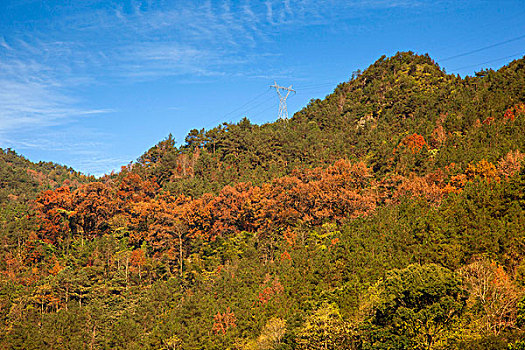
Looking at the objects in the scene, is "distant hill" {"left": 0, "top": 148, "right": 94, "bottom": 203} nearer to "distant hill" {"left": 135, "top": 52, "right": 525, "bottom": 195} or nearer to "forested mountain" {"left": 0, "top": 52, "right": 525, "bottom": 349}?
"forested mountain" {"left": 0, "top": 52, "right": 525, "bottom": 349}

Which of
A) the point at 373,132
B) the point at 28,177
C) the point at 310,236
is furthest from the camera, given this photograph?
the point at 28,177

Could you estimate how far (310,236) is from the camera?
204 feet

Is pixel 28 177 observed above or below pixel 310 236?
above

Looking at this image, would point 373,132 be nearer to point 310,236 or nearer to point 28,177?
point 310,236

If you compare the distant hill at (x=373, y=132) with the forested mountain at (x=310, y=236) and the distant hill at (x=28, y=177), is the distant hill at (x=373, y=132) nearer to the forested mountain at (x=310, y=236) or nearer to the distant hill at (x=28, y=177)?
the forested mountain at (x=310, y=236)

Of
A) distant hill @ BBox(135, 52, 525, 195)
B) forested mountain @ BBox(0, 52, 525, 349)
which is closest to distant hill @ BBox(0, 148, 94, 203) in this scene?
forested mountain @ BBox(0, 52, 525, 349)

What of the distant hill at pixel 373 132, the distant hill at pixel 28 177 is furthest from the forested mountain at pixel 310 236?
the distant hill at pixel 28 177

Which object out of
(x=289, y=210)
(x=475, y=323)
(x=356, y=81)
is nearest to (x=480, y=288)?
(x=475, y=323)

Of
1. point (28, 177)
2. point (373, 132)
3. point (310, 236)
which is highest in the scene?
point (28, 177)

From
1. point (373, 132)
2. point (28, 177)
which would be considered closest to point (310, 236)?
point (373, 132)

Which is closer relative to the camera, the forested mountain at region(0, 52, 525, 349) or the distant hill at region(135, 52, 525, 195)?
the forested mountain at region(0, 52, 525, 349)

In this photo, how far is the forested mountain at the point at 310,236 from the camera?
36.5 meters

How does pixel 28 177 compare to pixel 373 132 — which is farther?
pixel 28 177

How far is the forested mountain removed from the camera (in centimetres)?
3650
